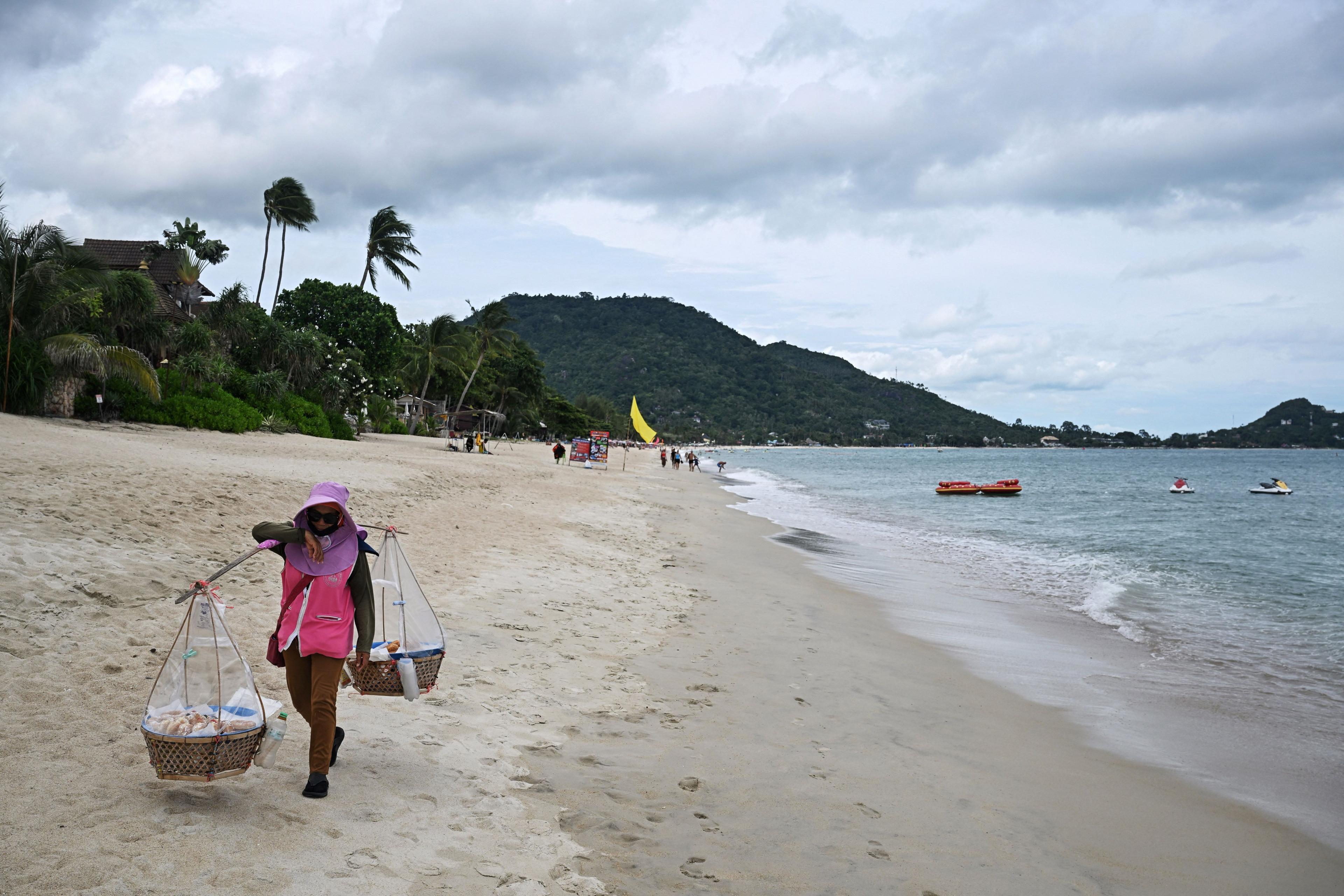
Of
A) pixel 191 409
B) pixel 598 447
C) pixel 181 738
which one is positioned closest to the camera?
pixel 181 738

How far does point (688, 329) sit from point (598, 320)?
19.1 meters

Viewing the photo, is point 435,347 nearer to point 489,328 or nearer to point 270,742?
point 489,328

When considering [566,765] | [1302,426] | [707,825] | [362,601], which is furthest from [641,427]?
[1302,426]

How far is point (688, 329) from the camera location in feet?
562

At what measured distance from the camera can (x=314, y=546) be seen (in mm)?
3633

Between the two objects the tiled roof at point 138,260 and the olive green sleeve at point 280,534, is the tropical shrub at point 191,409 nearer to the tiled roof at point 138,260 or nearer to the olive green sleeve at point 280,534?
the tiled roof at point 138,260

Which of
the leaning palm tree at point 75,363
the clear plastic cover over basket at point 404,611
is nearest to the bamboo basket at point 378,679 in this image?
the clear plastic cover over basket at point 404,611

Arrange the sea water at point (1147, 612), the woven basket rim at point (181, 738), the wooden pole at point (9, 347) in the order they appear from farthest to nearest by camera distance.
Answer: the wooden pole at point (9, 347) → the sea water at point (1147, 612) → the woven basket rim at point (181, 738)

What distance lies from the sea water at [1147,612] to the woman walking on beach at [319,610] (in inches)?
217

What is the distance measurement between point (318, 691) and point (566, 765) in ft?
5.08

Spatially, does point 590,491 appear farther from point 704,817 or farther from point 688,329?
point 688,329

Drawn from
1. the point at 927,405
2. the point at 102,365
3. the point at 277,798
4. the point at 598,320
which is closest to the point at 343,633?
the point at 277,798

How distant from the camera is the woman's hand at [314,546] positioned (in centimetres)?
362

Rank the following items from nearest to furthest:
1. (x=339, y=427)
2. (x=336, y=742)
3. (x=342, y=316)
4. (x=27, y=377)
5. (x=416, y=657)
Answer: (x=336, y=742) < (x=416, y=657) < (x=27, y=377) < (x=339, y=427) < (x=342, y=316)
